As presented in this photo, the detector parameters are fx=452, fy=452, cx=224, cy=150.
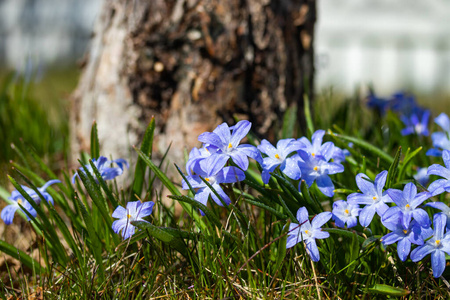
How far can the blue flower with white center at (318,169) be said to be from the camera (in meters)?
1.25

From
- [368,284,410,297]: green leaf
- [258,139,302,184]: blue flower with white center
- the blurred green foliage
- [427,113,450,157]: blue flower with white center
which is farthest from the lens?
the blurred green foliage

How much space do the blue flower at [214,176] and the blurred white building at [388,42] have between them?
7790 millimetres

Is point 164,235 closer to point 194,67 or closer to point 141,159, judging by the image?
point 141,159

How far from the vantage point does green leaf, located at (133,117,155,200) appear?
147 centimetres

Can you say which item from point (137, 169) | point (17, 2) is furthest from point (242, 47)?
point (17, 2)

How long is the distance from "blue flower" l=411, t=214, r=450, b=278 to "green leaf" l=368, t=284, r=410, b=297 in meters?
0.09

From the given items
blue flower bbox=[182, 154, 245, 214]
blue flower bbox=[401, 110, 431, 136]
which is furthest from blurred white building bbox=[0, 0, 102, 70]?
blue flower bbox=[182, 154, 245, 214]

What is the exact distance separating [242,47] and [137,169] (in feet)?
2.99

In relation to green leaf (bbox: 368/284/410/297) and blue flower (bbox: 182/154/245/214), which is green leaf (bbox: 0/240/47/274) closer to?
blue flower (bbox: 182/154/245/214)

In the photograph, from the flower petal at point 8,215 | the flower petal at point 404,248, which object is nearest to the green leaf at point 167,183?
the flower petal at point 8,215

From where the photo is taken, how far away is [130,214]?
127 cm

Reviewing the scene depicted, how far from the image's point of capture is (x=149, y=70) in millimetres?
2223

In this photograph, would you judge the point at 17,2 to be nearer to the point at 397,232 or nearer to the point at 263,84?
the point at 263,84

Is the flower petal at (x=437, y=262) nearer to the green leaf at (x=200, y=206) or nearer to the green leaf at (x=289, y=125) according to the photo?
the green leaf at (x=200, y=206)
